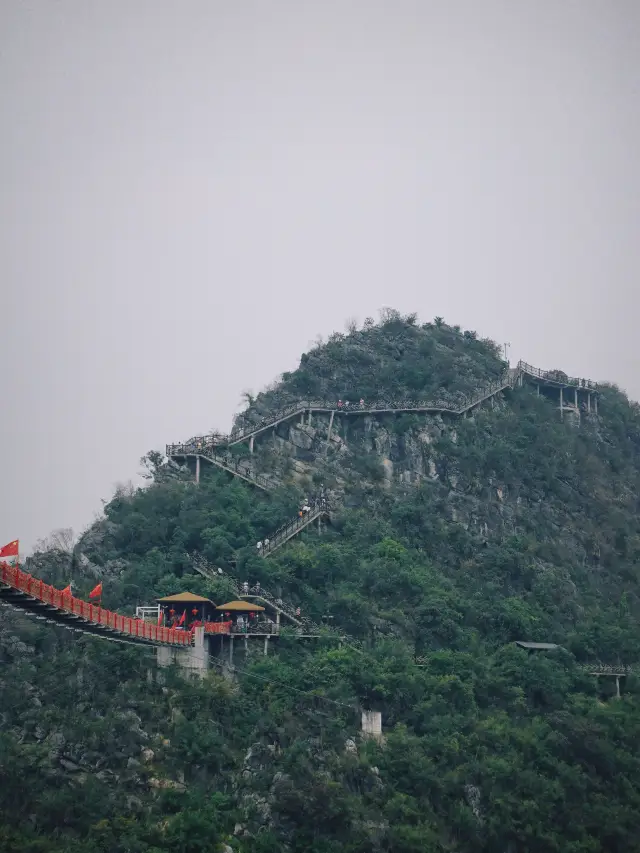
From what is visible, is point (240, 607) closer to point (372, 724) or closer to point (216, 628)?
point (216, 628)

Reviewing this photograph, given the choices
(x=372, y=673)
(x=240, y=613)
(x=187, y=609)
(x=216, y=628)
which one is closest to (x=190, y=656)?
(x=216, y=628)

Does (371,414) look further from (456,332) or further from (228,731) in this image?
(228,731)

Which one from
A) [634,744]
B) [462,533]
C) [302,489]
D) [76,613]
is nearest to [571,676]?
[634,744]

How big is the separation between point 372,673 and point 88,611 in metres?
13.8

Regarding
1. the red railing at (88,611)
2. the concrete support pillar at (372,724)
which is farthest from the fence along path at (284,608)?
the red railing at (88,611)

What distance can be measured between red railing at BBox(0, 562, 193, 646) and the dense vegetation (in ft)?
6.34

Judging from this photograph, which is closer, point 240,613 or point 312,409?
point 240,613

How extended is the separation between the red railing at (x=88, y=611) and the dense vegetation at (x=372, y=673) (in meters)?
1.93

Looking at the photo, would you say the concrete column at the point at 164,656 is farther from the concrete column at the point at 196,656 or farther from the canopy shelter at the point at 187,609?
the canopy shelter at the point at 187,609

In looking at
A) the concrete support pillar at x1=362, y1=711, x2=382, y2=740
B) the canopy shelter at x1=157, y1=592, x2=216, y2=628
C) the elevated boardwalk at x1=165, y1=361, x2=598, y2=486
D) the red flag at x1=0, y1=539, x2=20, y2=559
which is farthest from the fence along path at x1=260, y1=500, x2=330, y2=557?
the red flag at x1=0, y1=539, x2=20, y2=559

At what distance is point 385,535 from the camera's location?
Answer: 69.9 metres

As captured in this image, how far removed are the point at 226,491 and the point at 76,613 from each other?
20516 mm

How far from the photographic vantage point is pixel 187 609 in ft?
200

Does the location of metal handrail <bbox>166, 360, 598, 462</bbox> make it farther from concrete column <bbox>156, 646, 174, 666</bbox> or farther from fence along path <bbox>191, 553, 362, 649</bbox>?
concrete column <bbox>156, 646, 174, 666</bbox>
